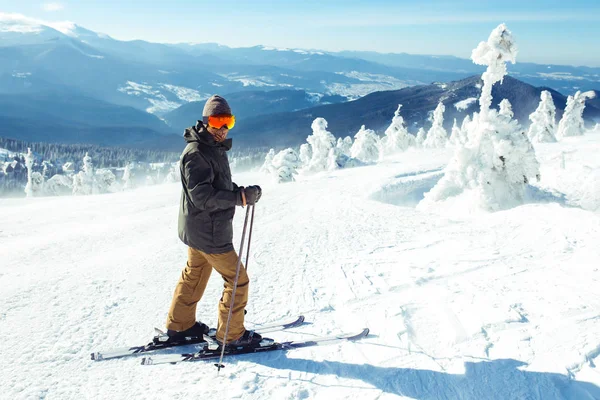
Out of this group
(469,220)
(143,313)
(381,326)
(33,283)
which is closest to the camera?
(381,326)

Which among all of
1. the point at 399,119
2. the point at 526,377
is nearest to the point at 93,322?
the point at 526,377

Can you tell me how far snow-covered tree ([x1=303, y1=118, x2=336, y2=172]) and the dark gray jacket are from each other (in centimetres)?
4723

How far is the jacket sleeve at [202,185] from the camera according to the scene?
144 inches

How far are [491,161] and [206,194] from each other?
1630 centimetres

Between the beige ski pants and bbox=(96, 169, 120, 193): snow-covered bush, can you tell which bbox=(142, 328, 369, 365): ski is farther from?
bbox=(96, 169, 120, 193): snow-covered bush

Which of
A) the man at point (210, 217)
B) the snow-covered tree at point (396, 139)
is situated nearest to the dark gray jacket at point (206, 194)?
the man at point (210, 217)

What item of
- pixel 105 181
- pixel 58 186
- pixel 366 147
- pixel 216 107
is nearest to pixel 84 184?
pixel 105 181

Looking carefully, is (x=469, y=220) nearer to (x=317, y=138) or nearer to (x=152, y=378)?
(x=152, y=378)

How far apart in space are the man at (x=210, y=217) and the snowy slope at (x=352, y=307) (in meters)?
0.50

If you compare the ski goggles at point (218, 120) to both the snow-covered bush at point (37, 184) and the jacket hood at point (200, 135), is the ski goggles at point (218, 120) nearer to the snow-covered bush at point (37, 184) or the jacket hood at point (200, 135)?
the jacket hood at point (200, 135)

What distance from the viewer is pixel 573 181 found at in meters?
18.7

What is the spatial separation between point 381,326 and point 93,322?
3.43m

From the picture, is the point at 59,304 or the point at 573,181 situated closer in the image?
the point at 59,304

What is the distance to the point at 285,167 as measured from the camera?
40.5 metres
